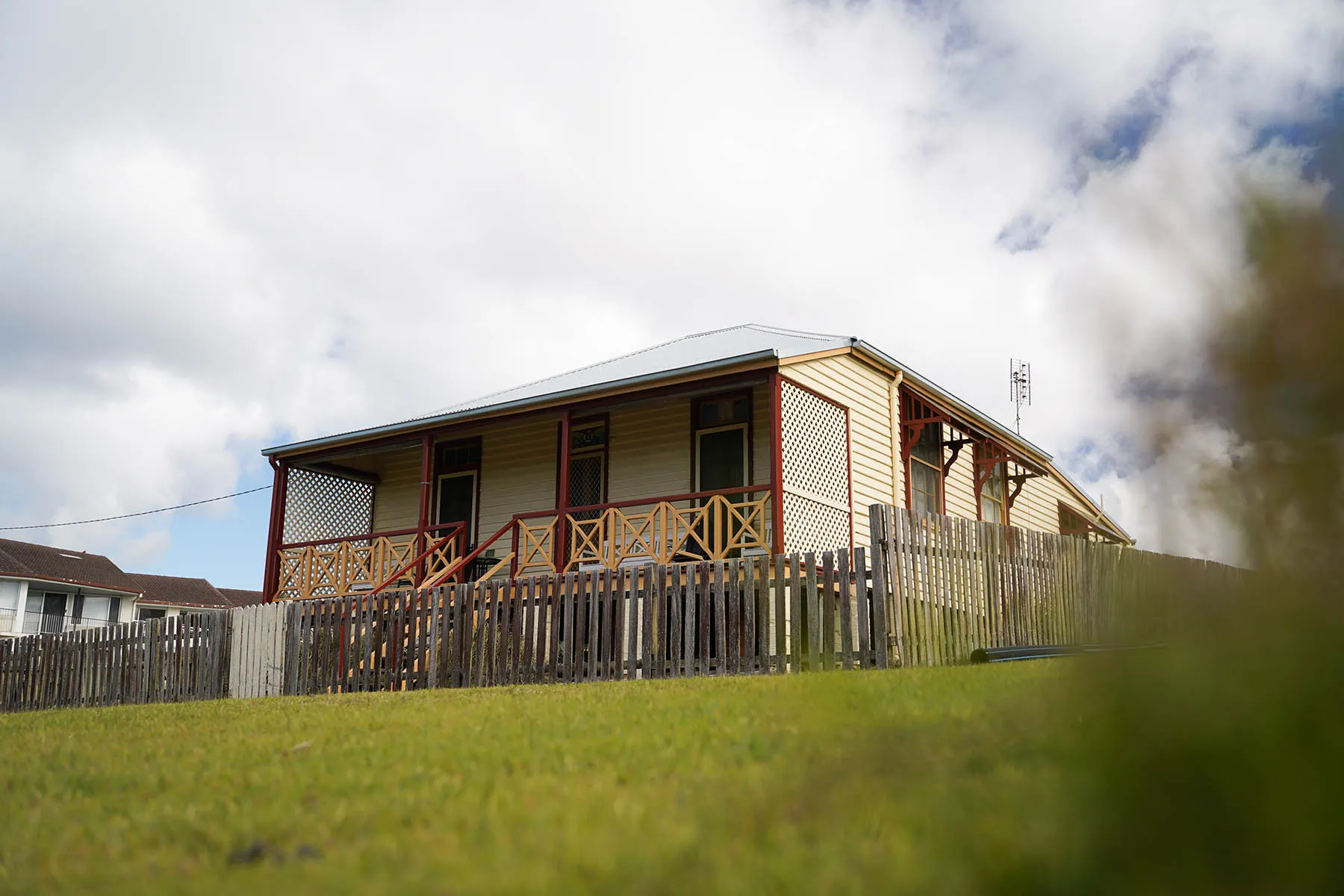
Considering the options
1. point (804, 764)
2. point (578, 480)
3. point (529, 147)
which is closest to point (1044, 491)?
point (578, 480)

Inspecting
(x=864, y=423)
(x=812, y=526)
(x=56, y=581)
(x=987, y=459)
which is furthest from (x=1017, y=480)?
(x=56, y=581)

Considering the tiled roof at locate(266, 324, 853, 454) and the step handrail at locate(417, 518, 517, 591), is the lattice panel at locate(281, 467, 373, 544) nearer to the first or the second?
the tiled roof at locate(266, 324, 853, 454)

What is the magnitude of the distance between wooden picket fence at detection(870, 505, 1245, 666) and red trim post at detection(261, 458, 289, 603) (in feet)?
39.9

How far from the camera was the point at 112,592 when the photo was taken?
174ft

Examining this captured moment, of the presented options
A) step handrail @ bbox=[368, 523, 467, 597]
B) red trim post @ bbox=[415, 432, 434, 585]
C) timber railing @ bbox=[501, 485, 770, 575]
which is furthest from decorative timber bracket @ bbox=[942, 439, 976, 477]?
red trim post @ bbox=[415, 432, 434, 585]

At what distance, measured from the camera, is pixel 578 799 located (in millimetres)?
3461

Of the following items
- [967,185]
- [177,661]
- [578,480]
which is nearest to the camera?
[967,185]

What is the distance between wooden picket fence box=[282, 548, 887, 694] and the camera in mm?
9711

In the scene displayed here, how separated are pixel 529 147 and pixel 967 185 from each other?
712 inches

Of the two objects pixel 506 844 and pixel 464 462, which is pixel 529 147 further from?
pixel 506 844

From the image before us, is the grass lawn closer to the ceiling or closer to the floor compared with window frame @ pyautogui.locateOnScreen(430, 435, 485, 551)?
closer to the floor

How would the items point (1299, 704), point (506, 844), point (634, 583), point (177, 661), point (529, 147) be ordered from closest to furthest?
point (1299, 704), point (506, 844), point (634, 583), point (177, 661), point (529, 147)

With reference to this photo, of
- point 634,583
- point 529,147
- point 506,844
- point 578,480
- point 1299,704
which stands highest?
point 529,147

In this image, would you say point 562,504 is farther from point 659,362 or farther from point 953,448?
point 953,448
